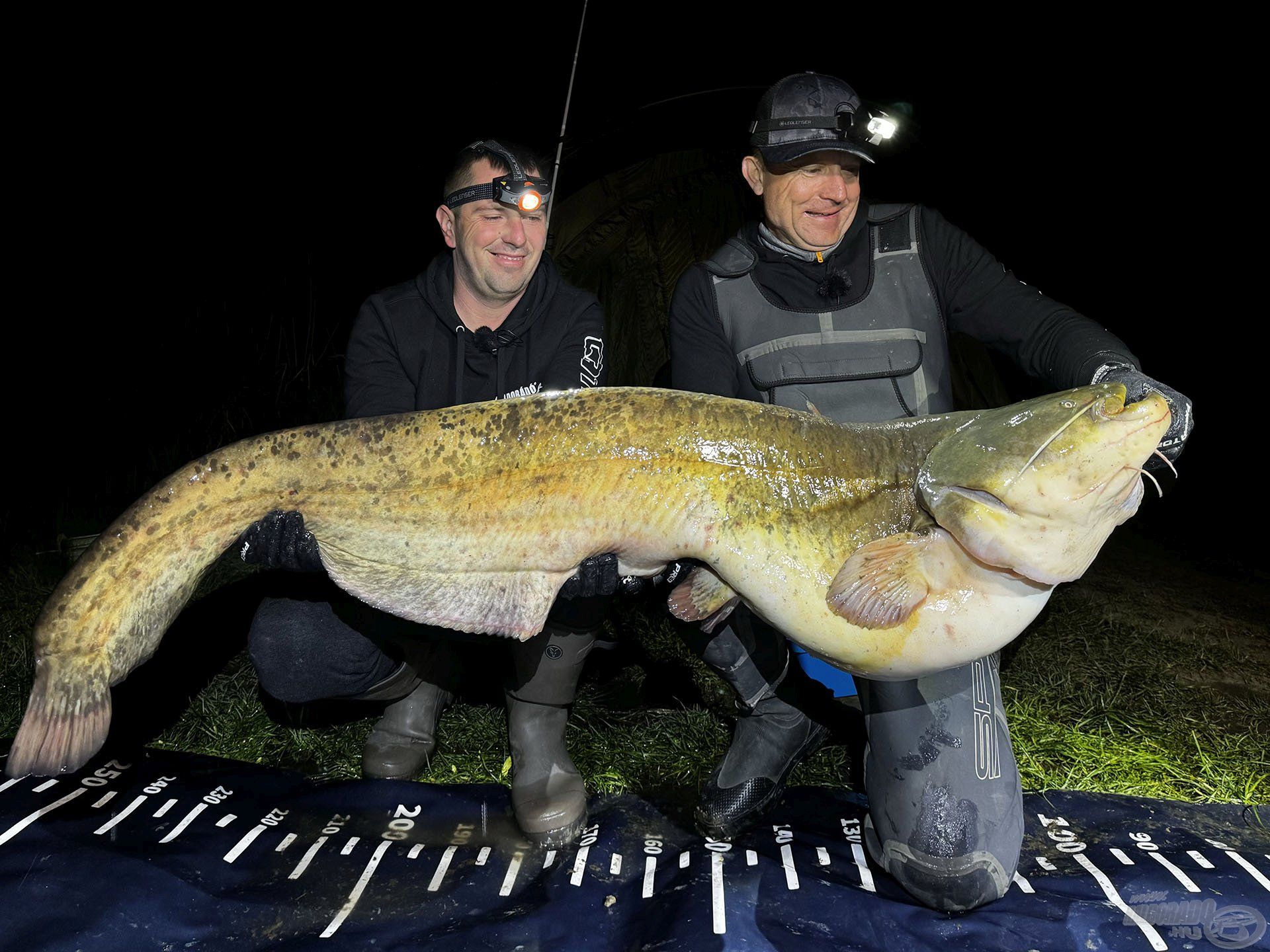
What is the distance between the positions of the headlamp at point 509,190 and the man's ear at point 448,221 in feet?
0.19

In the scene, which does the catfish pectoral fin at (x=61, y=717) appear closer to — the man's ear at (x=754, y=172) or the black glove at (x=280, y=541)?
the black glove at (x=280, y=541)

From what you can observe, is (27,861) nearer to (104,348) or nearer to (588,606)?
(588,606)

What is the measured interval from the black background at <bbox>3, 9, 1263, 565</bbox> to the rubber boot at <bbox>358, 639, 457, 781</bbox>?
355cm

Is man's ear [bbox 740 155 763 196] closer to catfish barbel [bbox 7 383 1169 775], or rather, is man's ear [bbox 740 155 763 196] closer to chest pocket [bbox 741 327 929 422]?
chest pocket [bbox 741 327 929 422]

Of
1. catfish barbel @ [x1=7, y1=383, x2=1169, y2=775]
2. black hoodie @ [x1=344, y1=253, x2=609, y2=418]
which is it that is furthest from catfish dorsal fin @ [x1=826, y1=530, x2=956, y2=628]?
black hoodie @ [x1=344, y1=253, x2=609, y2=418]

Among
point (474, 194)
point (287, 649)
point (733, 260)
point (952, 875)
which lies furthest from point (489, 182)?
point (952, 875)

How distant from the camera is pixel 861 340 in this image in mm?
2947

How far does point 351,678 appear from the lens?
2.82m

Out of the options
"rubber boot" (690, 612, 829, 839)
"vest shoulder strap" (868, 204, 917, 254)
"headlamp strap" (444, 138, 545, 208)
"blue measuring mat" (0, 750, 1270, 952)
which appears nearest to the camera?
"blue measuring mat" (0, 750, 1270, 952)

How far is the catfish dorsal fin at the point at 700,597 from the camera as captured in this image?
220 cm

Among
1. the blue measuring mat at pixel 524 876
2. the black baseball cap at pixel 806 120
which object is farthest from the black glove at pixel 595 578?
the black baseball cap at pixel 806 120

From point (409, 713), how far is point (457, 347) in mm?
1323

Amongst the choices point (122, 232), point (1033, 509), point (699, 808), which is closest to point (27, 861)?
point (699, 808)

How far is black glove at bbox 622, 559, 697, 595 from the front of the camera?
2.34 meters
